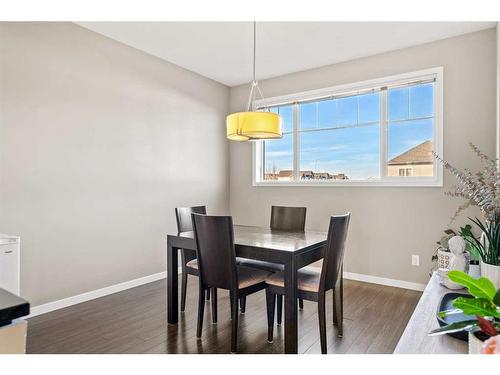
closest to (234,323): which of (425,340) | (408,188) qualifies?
(425,340)

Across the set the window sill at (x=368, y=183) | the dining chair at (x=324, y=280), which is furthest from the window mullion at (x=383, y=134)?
the dining chair at (x=324, y=280)

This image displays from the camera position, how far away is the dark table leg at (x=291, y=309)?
6.82 ft

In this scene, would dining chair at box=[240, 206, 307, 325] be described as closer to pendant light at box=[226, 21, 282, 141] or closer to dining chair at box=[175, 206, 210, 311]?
dining chair at box=[175, 206, 210, 311]

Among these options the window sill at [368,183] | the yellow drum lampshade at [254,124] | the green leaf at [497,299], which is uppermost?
the yellow drum lampshade at [254,124]

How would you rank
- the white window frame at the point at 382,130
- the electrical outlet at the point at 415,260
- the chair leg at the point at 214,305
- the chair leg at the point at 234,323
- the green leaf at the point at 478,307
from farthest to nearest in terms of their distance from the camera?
the electrical outlet at the point at 415,260 → the white window frame at the point at 382,130 → the chair leg at the point at 214,305 → the chair leg at the point at 234,323 → the green leaf at the point at 478,307

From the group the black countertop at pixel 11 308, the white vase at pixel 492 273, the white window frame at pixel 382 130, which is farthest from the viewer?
the white window frame at pixel 382 130

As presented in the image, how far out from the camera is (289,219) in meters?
3.36

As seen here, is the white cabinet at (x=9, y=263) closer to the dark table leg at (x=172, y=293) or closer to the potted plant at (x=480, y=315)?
the dark table leg at (x=172, y=293)

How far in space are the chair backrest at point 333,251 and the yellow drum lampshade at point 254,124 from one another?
89cm

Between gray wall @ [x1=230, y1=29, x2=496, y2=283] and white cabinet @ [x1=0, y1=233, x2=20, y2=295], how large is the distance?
3.12 meters

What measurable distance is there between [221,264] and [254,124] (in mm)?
1112

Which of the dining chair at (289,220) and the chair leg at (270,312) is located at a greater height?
the dining chair at (289,220)

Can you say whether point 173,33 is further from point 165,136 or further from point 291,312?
point 291,312

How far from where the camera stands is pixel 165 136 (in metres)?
4.05
